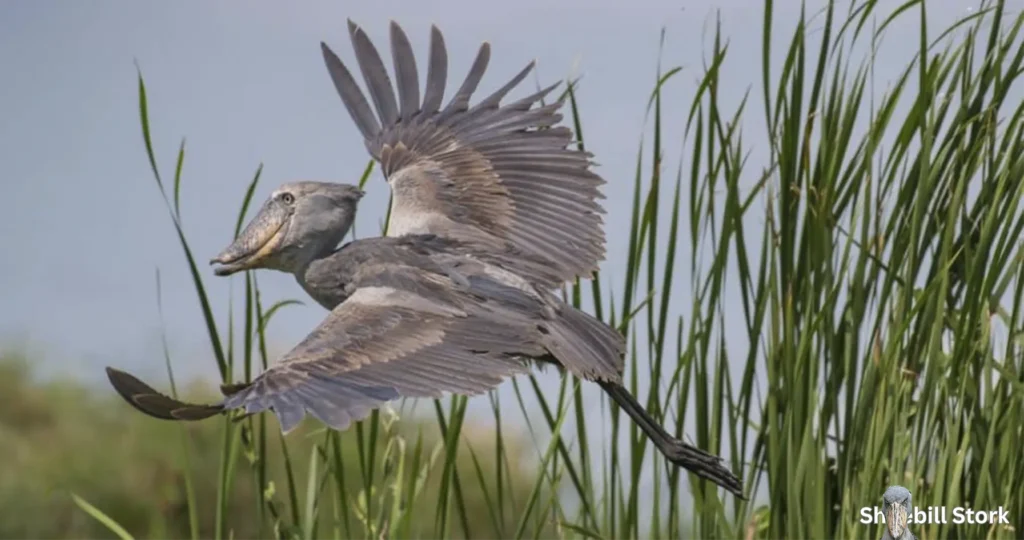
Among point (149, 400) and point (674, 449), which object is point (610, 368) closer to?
point (674, 449)

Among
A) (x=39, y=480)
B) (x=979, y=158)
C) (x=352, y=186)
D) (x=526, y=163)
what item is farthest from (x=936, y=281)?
(x=39, y=480)

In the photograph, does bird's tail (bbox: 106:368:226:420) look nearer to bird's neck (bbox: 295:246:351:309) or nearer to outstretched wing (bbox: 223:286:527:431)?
outstretched wing (bbox: 223:286:527:431)

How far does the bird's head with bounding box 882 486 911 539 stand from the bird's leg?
0.26m

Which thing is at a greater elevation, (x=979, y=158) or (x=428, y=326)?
(x=979, y=158)

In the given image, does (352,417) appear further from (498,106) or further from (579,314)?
(498,106)

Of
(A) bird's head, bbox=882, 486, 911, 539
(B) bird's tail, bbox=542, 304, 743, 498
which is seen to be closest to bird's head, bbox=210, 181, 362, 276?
(B) bird's tail, bbox=542, 304, 743, 498

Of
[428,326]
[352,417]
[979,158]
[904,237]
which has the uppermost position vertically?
[979,158]

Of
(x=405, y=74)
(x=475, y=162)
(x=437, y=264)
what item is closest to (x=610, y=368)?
(x=437, y=264)

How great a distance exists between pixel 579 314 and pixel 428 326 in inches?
12.9

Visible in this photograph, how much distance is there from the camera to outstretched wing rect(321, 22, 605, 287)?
2955 mm

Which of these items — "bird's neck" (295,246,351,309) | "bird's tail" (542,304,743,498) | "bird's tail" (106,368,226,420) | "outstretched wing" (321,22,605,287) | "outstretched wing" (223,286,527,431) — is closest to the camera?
"bird's tail" (106,368,226,420)

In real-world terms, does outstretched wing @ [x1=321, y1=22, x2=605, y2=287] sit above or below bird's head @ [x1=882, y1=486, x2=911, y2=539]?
above

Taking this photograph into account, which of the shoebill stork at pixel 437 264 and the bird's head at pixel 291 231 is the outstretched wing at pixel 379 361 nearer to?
the shoebill stork at pixel 437 264

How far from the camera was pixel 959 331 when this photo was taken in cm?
273
